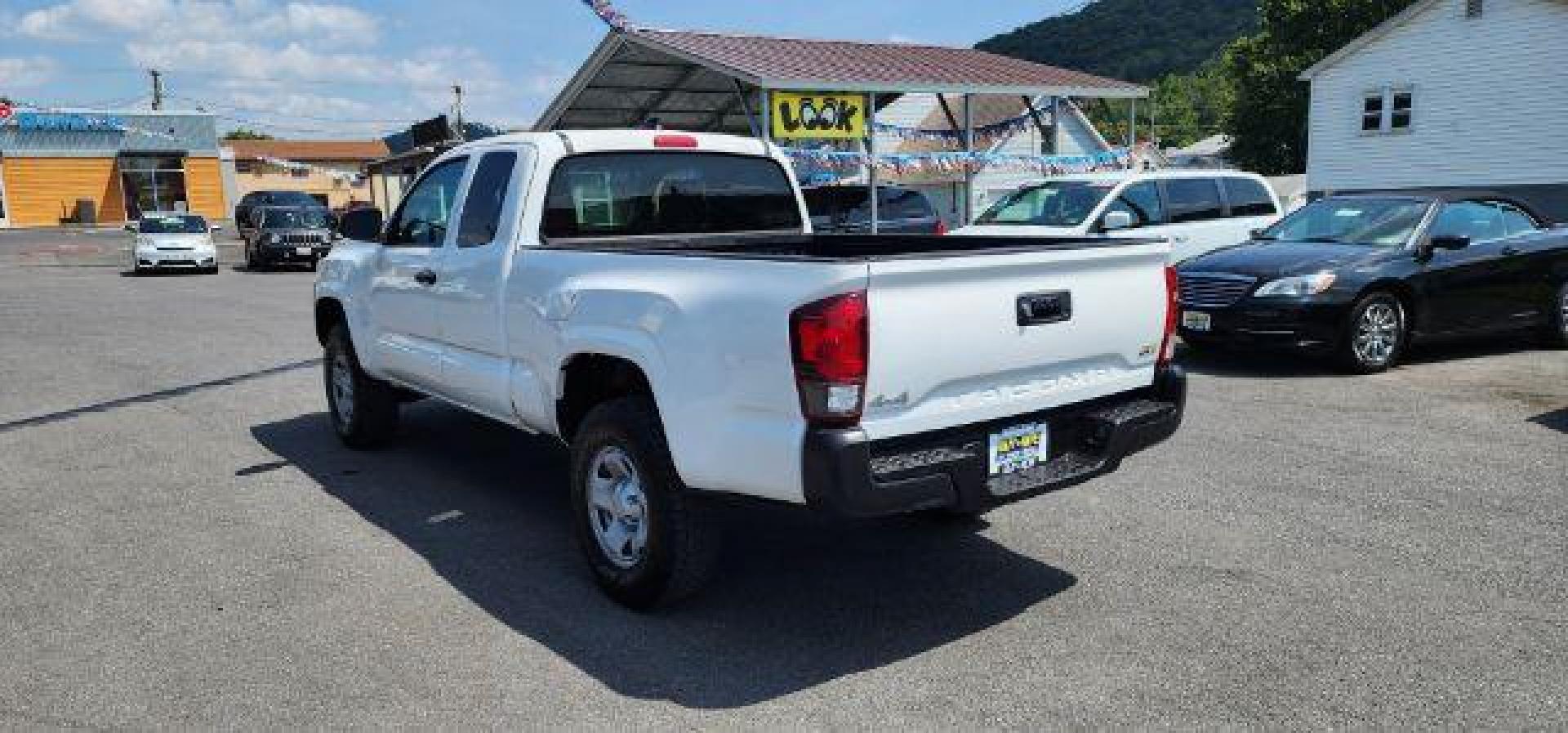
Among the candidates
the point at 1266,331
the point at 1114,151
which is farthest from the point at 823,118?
the point at 1266,331

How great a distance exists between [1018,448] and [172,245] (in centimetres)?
2537

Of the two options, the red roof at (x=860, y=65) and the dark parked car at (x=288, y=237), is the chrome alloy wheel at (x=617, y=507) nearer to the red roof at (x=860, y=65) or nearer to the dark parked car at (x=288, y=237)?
the red roof at (x=860, y=65)

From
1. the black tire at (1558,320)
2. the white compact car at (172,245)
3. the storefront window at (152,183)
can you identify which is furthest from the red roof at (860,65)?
the storefront window at (152,183)

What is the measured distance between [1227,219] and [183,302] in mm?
15494

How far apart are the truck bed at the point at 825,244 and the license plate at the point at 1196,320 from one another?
4311mm

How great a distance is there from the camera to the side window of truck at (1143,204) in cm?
1230

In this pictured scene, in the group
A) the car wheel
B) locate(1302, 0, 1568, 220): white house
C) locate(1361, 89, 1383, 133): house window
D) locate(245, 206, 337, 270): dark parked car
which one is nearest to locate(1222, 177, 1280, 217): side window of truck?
the car wheel

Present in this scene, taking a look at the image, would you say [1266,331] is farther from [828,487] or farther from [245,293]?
[245,293]

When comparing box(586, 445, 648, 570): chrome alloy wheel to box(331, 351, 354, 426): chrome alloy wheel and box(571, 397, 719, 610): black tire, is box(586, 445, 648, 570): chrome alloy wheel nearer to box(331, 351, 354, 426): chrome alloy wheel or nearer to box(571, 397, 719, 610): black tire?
box(571, 397, 719, 610): black tire

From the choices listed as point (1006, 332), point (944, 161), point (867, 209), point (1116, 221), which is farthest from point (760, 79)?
point (1006, 332)

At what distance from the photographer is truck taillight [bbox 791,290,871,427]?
10.9ft

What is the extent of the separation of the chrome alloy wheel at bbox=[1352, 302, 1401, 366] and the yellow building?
51175 mm

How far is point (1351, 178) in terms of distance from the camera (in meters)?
28.7

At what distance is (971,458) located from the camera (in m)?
3.63
